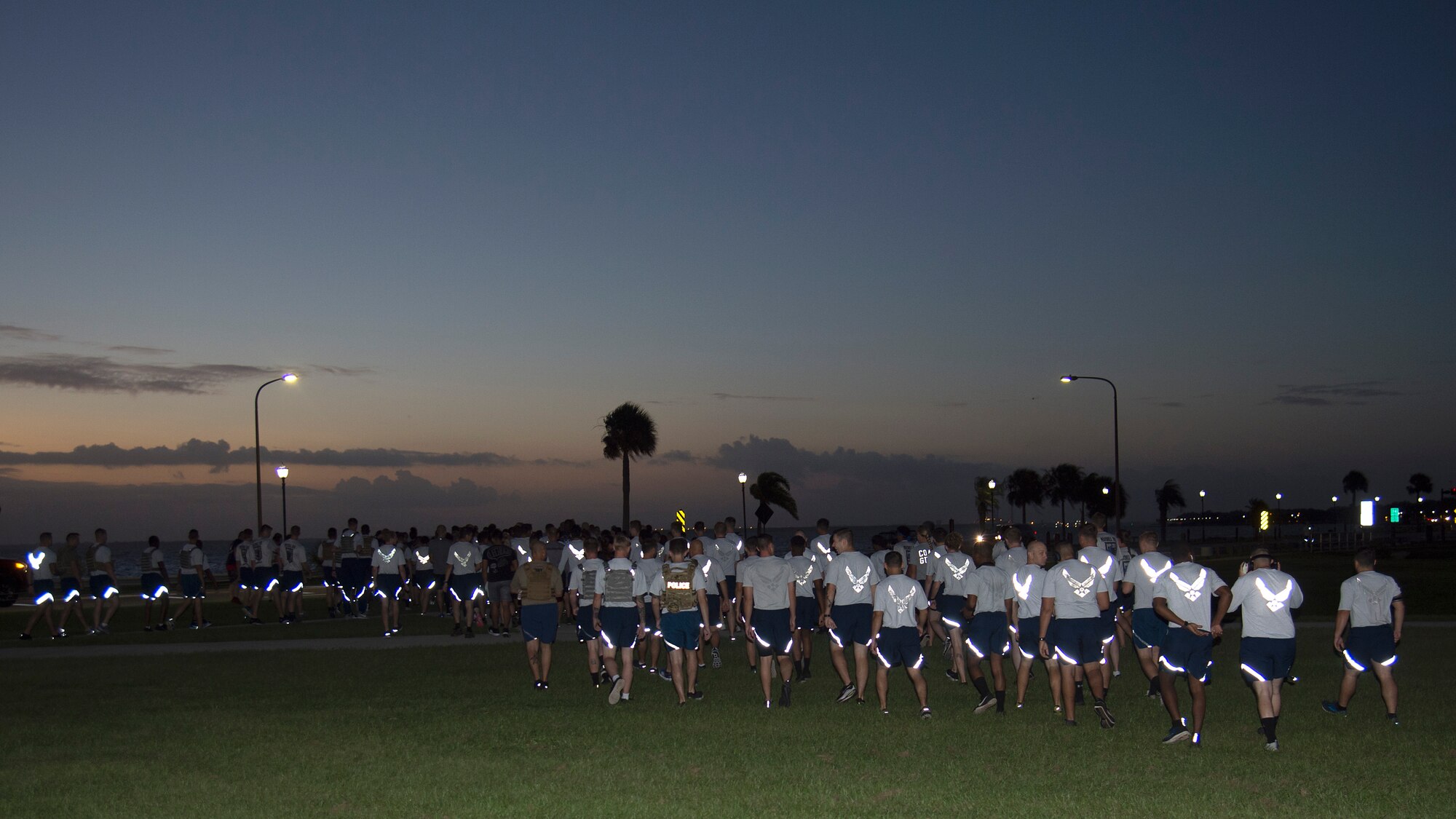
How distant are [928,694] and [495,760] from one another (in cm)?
575

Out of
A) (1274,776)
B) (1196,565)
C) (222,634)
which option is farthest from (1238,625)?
(222,634)

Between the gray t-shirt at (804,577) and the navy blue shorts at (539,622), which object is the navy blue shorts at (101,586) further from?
the gray t-shirt at (804,577)

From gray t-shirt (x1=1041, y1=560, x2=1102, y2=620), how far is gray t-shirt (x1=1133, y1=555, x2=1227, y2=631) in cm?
82

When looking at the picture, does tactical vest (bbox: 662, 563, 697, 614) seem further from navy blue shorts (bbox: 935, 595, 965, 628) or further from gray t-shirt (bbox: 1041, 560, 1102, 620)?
gray t-shirt (bbox: 1041, 560, 1102, 620)

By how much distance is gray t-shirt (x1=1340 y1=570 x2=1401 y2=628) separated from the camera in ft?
38.3

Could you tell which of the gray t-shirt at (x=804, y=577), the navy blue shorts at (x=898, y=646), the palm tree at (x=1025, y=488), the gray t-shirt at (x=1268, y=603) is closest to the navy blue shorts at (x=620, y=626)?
the navy blue shorts at (x=898, y=646)

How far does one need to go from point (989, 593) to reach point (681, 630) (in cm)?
346

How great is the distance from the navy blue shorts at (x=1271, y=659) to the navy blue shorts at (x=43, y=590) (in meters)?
20.5

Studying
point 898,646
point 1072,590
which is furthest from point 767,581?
point 1072,590

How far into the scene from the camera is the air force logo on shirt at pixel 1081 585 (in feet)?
37.7

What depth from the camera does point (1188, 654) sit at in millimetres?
10477

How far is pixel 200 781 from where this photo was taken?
357 inches

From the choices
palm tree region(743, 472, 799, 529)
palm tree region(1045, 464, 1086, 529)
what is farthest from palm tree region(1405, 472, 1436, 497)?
palm tree region(743, 472, 799, 529)

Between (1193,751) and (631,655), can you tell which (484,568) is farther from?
(1193,751)
